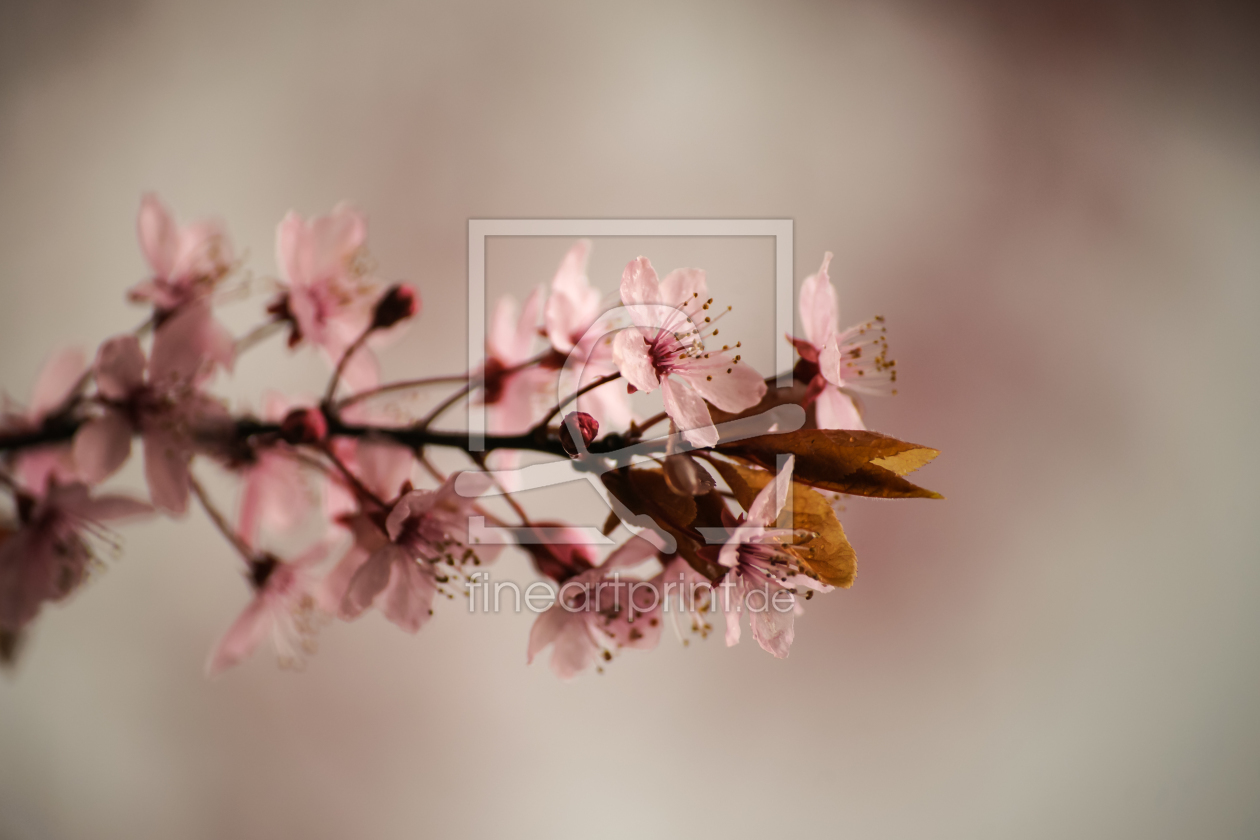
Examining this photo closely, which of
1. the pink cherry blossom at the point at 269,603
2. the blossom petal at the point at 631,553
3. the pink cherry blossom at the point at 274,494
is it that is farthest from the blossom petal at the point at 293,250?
the blossom petal at the point at 631,553

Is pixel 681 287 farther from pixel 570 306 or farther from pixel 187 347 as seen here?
pixel 187 347

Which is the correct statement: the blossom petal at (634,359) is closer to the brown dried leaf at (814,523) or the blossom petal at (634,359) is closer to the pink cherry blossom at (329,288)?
the brown dried leaf at (814,523)

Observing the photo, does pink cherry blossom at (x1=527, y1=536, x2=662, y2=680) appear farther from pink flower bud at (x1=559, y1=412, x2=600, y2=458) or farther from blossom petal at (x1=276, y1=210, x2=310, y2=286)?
blossom petal at (x1=276, y1=210, x2=310, y2=286)

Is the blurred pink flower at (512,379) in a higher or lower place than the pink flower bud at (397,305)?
lower

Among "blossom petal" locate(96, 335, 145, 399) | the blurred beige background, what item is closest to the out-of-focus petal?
the blurred beige background

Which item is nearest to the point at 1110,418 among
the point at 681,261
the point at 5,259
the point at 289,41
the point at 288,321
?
the point at 681,261

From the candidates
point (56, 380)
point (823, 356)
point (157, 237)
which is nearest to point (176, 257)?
point (157, 237)
